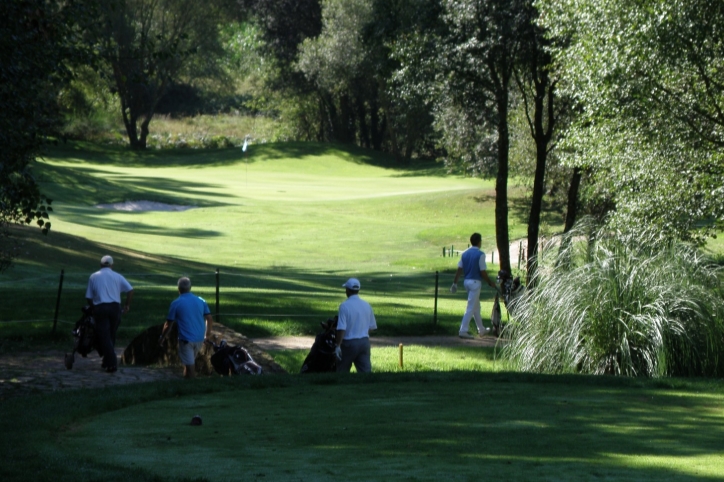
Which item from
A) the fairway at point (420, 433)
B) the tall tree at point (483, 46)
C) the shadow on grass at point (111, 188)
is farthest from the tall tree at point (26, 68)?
the shadow on grass at point (111, 188)

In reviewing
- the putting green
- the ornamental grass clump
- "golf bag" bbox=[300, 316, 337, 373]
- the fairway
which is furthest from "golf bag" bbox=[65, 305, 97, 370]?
→ the putting green

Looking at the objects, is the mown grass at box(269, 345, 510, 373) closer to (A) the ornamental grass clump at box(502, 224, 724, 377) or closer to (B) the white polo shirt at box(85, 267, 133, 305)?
(A) the ornamental grass clump at box(502, 224, 724, 377)

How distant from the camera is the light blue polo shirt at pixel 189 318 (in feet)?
44.1

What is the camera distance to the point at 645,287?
13.5 metres

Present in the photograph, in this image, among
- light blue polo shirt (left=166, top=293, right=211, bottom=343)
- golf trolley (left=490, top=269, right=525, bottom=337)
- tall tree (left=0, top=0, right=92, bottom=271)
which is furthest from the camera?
golf trolley (left=490, top=269, right=525, bottom=337)

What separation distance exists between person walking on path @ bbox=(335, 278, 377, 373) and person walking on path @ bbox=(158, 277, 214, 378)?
6.40 feet

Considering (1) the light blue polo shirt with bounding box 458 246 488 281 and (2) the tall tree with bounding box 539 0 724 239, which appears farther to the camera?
(1) the light blue polo shirt with bounding box 458 246 488 281

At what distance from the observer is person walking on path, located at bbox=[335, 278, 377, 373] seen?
500 inches

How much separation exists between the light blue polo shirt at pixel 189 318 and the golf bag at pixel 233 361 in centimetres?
33

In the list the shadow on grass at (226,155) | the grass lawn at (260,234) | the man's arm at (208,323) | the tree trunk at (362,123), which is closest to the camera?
the man's arm at (208,323)

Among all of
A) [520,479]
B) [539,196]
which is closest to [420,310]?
[539,196]

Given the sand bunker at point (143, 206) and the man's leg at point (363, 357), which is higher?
the sand bunker at point (143, 206)

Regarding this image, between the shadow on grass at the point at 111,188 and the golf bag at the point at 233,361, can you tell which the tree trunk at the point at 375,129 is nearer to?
the shadow on grass at the point at 111,188

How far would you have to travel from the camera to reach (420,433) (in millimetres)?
8414
